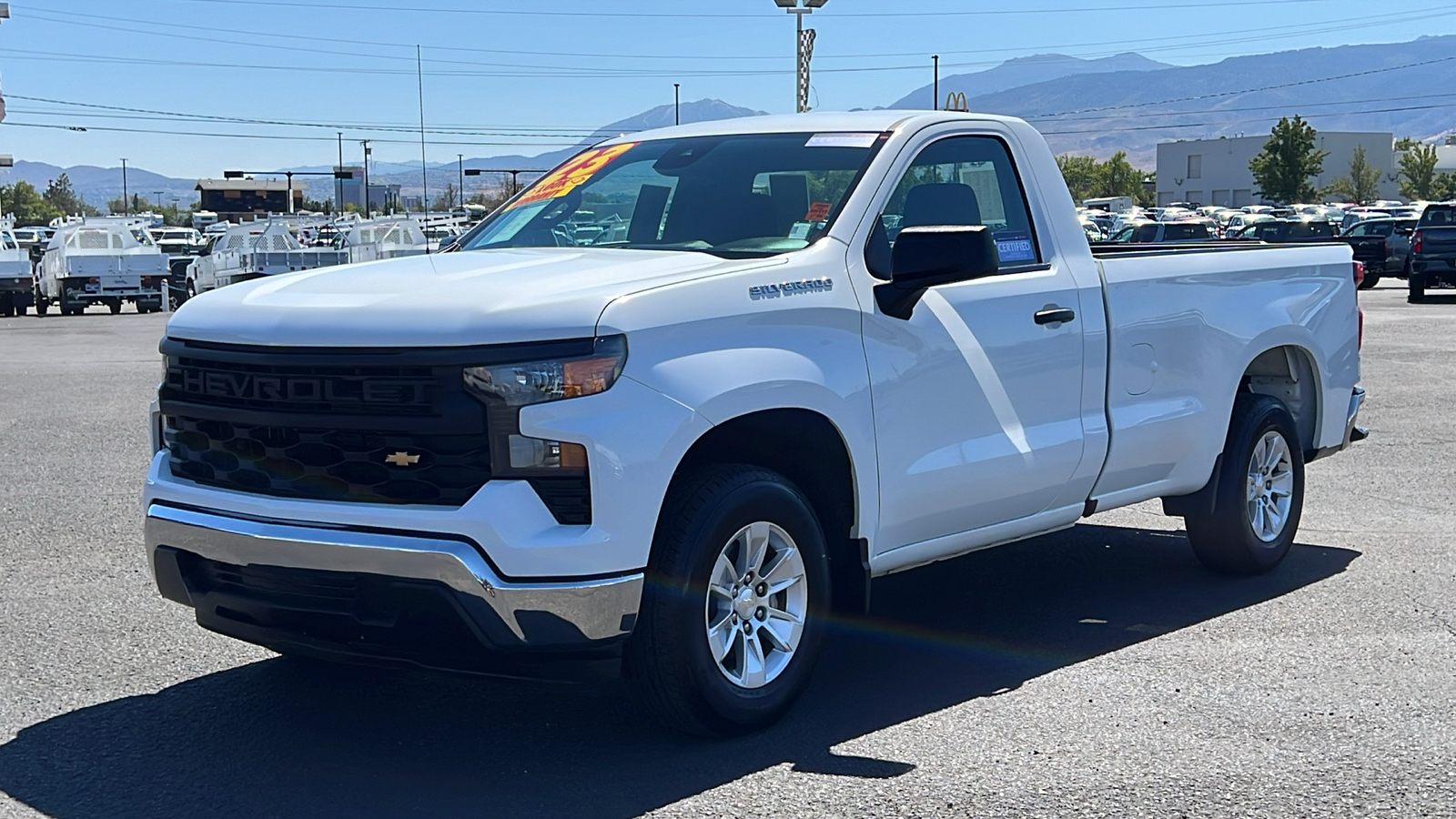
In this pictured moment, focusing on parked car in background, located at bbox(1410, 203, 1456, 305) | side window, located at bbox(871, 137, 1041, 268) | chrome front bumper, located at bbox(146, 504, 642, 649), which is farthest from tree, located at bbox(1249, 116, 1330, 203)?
chrome front bumper, located at bbox(146, 504, 642, 649)

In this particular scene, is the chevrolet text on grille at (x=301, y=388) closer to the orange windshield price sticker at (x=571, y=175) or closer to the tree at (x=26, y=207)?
the orange windshield price sticker at (x=571, y=175)

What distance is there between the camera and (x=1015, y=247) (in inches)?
242

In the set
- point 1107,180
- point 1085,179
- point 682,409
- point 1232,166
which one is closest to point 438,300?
point 682,409

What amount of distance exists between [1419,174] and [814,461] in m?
→ 140

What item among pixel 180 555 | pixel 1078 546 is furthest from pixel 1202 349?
pixel 180 555

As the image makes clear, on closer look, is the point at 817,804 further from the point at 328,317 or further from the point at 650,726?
the point at 328,317

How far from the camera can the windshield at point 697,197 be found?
558cm

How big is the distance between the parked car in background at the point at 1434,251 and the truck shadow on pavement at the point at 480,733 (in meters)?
25.7

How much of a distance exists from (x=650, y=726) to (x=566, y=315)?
139 cm

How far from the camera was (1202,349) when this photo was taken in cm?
683

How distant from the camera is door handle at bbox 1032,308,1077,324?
19.6 ft

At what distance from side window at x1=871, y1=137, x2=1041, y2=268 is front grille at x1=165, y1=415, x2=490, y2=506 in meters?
1.99

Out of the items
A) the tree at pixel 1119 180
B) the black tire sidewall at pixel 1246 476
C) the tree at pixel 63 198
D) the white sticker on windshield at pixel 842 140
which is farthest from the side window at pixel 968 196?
the tree at pixel 1119 180

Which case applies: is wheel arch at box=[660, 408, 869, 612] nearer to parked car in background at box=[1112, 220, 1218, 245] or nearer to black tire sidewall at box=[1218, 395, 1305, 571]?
black tire sidewall at box=[1218, 395, 1305, 571]
